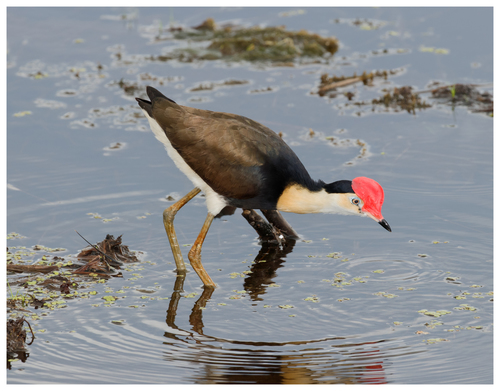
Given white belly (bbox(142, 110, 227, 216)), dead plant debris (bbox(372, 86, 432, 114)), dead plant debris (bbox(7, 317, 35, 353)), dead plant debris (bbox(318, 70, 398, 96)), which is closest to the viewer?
dead plant debris (bbox(7, 317, 35, 353))

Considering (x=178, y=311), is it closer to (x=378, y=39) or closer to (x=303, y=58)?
(x=303, y=58)

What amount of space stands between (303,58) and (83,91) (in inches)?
174

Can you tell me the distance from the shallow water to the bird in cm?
85

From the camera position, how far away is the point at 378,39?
16.2 meters

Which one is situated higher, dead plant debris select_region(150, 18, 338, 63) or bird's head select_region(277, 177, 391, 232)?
dead plant debris select_region(150, 18, 338, 63)

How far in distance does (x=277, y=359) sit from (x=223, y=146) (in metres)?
2.37

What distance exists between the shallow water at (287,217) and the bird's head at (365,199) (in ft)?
2.72

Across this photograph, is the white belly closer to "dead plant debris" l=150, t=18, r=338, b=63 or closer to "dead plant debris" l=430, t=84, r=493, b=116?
"dead plant debris" l=430, t=84, r=493, b=116

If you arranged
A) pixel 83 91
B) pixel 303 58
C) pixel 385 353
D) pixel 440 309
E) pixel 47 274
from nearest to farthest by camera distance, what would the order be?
pixel 385 353, pixel 440 309, pixel 47 274, pixel 83 91, pixel 303 58

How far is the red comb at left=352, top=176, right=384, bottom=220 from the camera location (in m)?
7.68

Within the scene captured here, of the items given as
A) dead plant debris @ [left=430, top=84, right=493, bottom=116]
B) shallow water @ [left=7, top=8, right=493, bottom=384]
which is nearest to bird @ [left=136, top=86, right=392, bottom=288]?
shallow water @ [left=7, top=8, right=493, bottom=384]

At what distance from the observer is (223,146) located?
26.0 feet

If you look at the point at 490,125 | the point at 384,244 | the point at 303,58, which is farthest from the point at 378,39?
the point at 384,244

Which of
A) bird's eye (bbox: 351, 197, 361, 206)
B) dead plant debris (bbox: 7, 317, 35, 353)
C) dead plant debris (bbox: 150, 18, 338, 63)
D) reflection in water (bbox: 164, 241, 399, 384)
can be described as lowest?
reflection in water (bbox: 164, 241, 399, 384)
